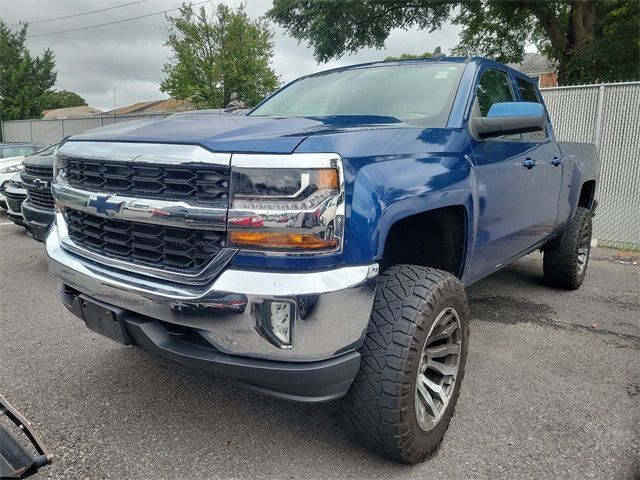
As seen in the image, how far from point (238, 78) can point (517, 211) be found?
20.3 metres

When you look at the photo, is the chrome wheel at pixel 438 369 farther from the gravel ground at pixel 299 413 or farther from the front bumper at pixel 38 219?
the front bumper at pixel 38 219

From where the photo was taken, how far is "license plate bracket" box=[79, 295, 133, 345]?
2.12 m

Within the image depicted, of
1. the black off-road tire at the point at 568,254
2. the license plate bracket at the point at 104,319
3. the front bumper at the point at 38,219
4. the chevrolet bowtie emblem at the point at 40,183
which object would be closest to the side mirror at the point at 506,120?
the license plate bracket at the point at 104,319

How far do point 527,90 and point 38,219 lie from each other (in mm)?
A: 4842

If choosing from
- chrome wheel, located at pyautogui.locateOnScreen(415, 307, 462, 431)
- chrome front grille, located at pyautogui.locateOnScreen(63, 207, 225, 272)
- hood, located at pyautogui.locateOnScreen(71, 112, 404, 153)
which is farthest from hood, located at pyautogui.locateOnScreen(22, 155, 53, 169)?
chrome wheel, located at pyautogui.locateOnScreen(415, 307, 462, 431)

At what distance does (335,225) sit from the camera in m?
1.79

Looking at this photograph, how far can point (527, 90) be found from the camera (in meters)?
4.18

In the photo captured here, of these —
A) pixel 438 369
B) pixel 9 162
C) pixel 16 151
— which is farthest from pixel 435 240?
pixel 16 151

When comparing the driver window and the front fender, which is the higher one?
the driver window

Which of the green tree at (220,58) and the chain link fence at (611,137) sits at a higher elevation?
the green tree at (220,58)

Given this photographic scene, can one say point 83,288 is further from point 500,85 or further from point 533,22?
point 533,22

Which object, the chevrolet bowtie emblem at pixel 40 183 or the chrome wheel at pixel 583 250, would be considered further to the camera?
the chevrolet bowtie emblem at pixel 40 183

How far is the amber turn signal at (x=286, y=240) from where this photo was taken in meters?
1.76

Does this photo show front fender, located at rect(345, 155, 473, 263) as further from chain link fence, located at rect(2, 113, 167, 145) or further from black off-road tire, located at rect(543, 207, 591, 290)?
chain link fence, located at rect(2, 113, 167, 145)
